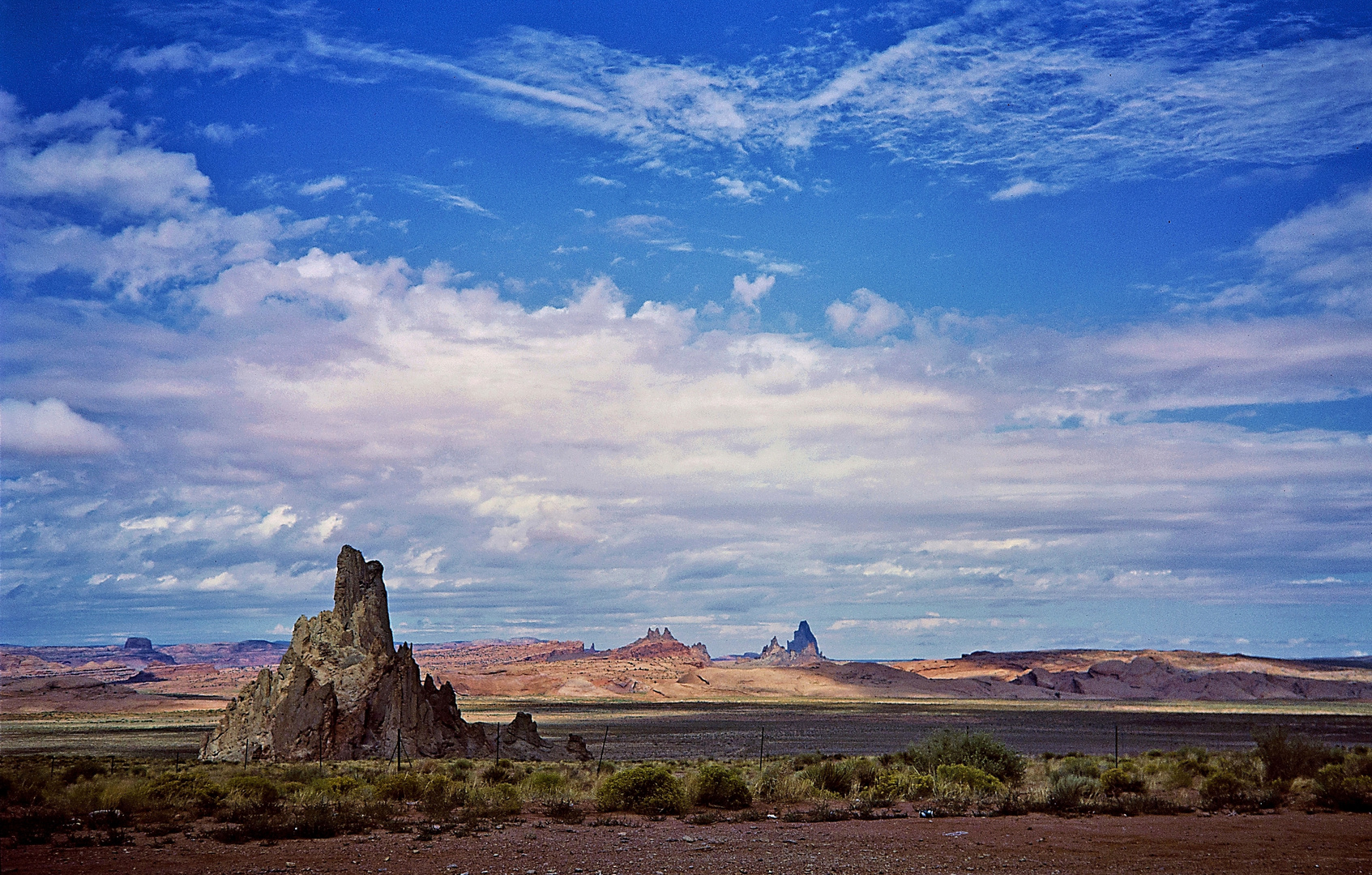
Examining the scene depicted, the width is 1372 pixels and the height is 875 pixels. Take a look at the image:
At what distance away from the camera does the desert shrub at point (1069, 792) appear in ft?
77.3

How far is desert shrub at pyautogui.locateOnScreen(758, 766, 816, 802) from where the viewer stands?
24.8 meters

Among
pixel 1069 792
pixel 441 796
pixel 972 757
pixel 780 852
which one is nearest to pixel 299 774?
pixel 441 796

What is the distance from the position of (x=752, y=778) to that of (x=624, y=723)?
62.8 meters

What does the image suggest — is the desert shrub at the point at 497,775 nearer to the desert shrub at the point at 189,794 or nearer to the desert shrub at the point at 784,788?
the desert shrub at the point at 189,794

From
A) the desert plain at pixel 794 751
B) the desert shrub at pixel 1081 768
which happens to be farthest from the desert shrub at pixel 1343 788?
the desert shrub at pixel 1081 768

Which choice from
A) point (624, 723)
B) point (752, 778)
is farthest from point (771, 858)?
point (624, 723)

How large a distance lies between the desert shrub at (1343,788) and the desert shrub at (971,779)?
746cm

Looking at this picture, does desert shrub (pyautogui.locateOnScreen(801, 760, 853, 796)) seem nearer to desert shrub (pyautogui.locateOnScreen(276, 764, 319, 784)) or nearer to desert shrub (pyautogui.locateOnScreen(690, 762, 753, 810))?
desert shrub (pyautogui.locateOnScreen(690, 762, 753, 810))

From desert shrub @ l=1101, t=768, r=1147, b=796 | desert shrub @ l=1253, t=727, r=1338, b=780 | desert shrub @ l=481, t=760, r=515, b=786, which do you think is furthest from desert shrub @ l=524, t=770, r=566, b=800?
desert shrub @ l=1253, t=727, r=1338, b=780

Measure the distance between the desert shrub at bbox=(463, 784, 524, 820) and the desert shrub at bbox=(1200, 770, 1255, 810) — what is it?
16149mm

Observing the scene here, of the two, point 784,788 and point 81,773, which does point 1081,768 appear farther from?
point 81,773

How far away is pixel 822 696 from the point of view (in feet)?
534

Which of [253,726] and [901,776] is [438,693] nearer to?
[253,726]

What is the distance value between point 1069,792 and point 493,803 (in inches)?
533
